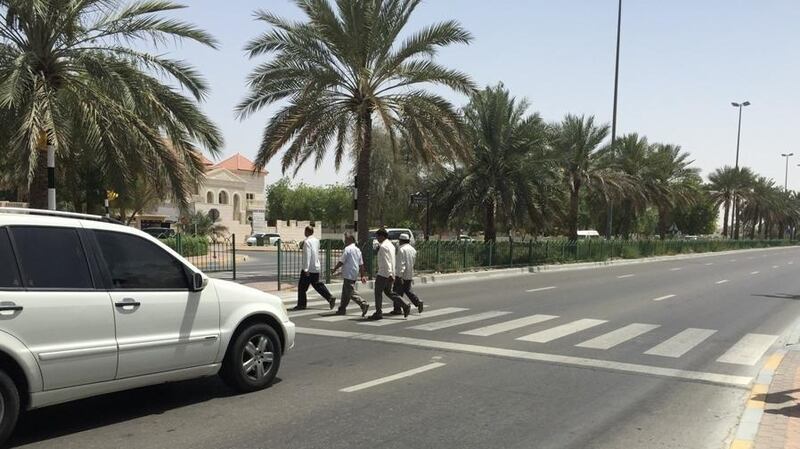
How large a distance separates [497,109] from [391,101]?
27.3 ft

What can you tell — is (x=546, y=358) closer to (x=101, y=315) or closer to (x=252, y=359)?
(x=252, y=359)

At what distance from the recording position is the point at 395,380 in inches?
293

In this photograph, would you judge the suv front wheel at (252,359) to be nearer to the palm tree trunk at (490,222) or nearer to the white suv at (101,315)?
the white suv at (101,315)

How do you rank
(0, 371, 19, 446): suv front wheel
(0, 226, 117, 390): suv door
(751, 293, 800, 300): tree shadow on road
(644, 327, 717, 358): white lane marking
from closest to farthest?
(0, 371, 19, 446): suv front wheel, (0, 226, 117, 390): suv door, (644, 327, 717, 358): white lane marking, (751, 293, 800, 300): tree shadow on road

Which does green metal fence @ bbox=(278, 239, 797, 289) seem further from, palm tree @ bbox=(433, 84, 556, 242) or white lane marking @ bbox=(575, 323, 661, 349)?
white lane marking @ bbox=(575, 323, 661, 349)

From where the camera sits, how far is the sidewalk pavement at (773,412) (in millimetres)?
5316

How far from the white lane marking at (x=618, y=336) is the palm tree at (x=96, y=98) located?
365 inches

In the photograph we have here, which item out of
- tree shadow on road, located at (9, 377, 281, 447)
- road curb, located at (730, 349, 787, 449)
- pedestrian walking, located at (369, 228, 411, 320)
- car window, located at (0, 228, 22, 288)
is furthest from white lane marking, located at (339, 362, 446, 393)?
pedestrian walking, located at (369, 228, 411, 320)

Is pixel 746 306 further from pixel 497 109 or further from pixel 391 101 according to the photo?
pixel 497 109

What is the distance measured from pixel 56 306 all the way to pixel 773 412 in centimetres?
633

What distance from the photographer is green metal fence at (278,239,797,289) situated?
20469 mm

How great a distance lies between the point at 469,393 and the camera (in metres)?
6.94

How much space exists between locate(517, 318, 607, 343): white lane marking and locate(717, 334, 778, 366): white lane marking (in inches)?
94.6

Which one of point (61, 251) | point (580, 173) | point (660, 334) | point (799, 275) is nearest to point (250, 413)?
point (61, 251)
